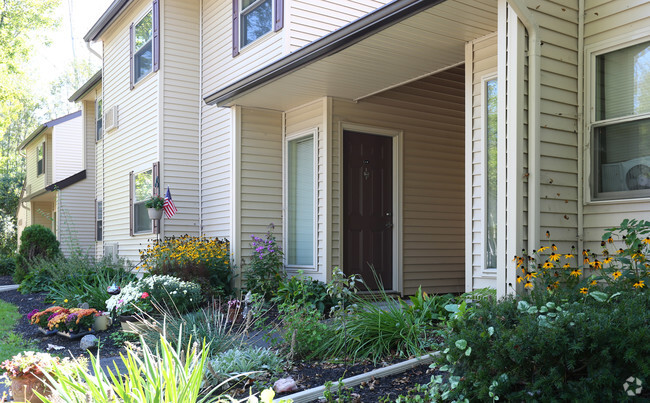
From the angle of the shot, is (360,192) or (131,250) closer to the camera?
(360,192)

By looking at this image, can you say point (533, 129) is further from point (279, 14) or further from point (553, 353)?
point (279, 14)

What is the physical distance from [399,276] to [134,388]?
5.99 meters

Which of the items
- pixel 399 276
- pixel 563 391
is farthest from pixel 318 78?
pixel 563 391

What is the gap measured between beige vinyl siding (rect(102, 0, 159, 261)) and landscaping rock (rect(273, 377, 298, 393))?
23.3 feet

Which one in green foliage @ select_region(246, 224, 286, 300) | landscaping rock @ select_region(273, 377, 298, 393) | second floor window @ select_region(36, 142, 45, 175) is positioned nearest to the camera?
landscaping rock @ select_region(273, 377, 298, 393)

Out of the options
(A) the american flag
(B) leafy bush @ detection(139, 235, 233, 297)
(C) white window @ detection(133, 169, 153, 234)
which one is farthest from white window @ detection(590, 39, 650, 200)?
(C) white window @ detection(133, 169, 153, 234)

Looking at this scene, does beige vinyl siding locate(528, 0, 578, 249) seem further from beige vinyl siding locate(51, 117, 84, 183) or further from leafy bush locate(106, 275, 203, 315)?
beige vinyl siding locate(51, 117, 84, 183)

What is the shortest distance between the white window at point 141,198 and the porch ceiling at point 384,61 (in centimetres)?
328

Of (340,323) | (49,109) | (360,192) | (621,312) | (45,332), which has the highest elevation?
(49,109)

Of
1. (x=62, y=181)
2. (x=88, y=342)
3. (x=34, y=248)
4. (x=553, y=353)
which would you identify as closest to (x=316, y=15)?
(x=88, y=342)

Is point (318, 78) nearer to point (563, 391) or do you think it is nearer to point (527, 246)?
point (527, 246)

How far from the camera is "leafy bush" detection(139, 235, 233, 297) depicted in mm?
8133

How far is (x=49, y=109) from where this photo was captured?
37.4 metres
